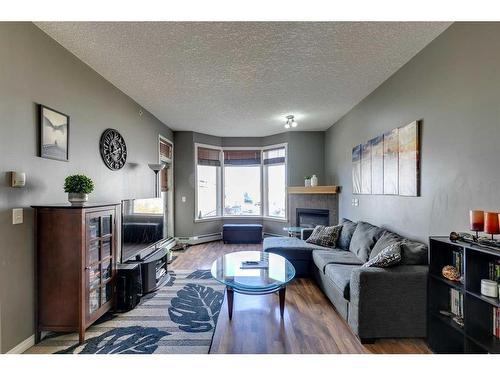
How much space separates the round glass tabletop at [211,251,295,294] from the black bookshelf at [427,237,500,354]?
121cm

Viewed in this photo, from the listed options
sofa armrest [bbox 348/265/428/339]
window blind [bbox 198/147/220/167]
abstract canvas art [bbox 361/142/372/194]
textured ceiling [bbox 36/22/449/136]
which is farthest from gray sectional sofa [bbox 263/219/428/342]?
window blind [bbox 198/147/220/167]

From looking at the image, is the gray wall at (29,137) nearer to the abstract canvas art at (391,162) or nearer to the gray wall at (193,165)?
the gray wall at (193,165)

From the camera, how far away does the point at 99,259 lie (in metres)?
2.37

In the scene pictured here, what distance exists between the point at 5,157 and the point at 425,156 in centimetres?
364

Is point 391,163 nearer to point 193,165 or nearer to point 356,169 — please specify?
point 356,169

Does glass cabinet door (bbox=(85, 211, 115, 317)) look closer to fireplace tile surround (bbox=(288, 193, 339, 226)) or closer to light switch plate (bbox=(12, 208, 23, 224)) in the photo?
light switch plate (bbox=(12, 208, 23, 224))

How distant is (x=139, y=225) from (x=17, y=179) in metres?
1.49

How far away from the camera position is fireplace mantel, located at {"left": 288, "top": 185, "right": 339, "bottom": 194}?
5.07m

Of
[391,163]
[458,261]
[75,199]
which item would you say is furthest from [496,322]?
[75,199]

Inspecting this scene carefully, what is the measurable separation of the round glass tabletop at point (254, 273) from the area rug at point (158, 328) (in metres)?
0.41

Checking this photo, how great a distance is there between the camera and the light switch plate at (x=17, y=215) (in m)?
1.91

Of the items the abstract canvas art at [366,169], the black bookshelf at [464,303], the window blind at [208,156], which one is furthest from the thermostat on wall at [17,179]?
the window blind at [208,156]

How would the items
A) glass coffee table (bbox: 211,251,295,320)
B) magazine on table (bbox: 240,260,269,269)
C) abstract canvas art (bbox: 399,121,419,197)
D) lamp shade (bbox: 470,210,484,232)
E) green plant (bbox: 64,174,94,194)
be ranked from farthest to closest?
magazine on table (bbox: 240,260,269,269)
abstract canvas art (bbox: 399,121,419,197)
glass coffee table (bbox: 211,251,295,320)
green plant (bbox: 64,174,94,194)
lamp shade (bbox: 470,210,484,232)
